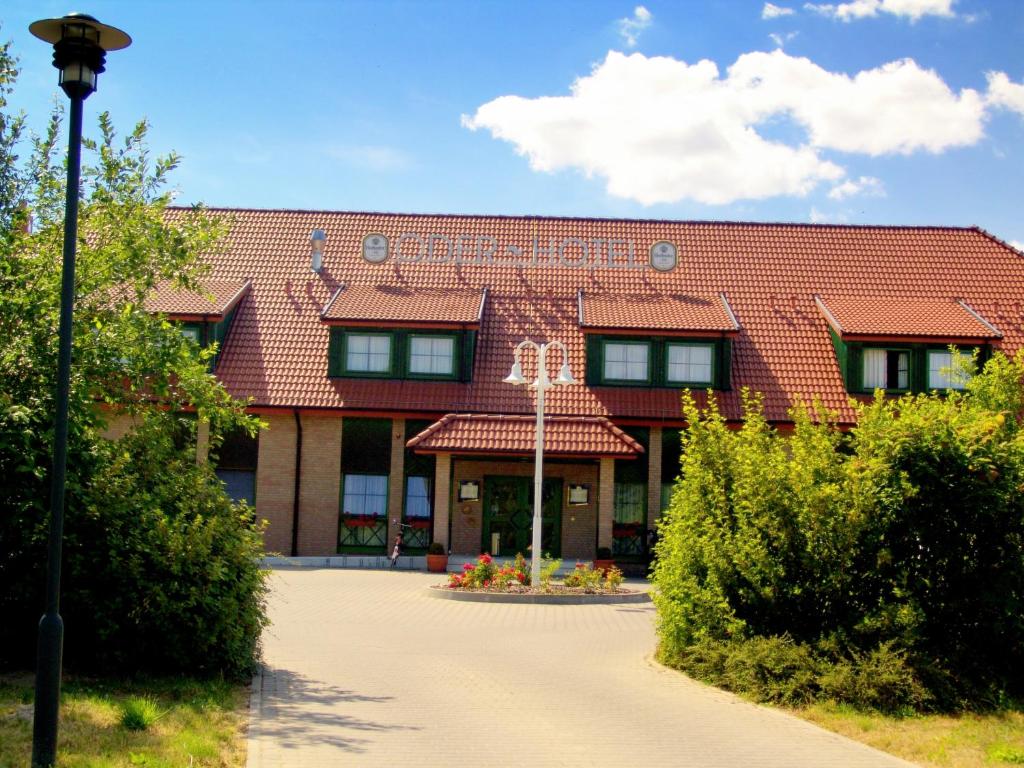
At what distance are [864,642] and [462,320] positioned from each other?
19.6 meters

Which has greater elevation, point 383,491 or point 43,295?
point 43,295

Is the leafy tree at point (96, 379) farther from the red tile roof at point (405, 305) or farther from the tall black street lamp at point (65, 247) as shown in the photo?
the red tile roof at point (405, 305)

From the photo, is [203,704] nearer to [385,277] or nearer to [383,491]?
[383,491]

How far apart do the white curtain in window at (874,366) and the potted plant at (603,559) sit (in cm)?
891

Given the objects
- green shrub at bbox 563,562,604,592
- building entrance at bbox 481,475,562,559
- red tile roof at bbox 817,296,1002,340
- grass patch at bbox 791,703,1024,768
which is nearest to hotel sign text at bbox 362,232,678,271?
red tile roof at bbox 817,296,1002,340

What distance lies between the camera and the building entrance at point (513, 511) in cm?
3062

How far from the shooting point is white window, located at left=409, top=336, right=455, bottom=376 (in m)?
31.8

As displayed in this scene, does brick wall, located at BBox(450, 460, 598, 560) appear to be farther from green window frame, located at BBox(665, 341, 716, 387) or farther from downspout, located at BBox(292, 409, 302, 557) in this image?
downspout, located at BBox(292, 409, 302, 557)

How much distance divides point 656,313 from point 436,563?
9.26 metres

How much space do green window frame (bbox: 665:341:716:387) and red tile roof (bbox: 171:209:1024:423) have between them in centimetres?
67

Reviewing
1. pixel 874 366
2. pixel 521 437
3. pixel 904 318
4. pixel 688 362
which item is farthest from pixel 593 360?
pixel 904 318

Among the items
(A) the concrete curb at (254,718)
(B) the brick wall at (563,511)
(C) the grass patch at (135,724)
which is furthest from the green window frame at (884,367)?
(C) the grass patch at (135,724)

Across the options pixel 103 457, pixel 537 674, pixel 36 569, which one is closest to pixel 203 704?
pixel 36 569

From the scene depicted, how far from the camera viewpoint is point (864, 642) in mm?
12883
